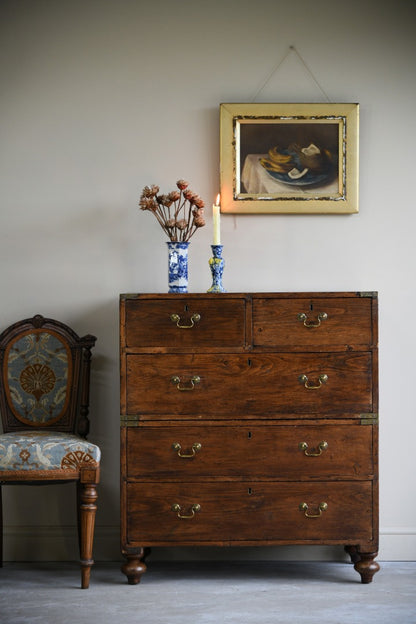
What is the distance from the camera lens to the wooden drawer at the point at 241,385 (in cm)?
323

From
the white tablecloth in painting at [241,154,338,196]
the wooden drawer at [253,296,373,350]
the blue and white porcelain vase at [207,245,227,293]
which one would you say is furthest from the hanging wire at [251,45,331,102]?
the wooden drawer at [253,296,373,350]

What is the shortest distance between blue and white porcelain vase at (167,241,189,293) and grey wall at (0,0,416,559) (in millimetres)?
314

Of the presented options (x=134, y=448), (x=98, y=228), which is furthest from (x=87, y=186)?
(x=134, y=448)

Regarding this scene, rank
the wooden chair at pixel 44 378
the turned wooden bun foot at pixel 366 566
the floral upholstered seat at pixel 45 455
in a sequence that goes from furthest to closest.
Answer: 1. the wooden chair at pixel 44 378
2. the turned wooden bun foot at pixel 366 566
3. the floral upholstered seat at pixel 45 455

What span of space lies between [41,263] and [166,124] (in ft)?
2.88

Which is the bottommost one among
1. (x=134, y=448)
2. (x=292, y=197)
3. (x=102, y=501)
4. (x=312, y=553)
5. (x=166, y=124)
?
(x=312, y=553)

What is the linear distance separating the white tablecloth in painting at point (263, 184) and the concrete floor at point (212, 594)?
171cm

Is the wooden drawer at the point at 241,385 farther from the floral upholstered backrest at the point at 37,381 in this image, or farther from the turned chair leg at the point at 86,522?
the floral upholstered backrest at the point at 37,381

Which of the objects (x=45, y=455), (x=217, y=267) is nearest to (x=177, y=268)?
(x=217, y=267)

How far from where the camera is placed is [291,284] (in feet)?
12.4

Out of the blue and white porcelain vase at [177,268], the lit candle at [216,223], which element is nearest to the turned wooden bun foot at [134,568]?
the blue and white porcelain vase at [177,268]

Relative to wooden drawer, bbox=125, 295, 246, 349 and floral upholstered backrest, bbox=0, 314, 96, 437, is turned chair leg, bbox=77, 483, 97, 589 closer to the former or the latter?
floral upholstered backrest, bbox=0, 314, 96, 437

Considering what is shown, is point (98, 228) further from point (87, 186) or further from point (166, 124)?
point (166, 124)

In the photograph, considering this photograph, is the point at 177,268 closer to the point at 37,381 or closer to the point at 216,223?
the point at 216,223
